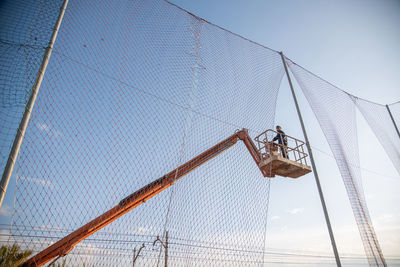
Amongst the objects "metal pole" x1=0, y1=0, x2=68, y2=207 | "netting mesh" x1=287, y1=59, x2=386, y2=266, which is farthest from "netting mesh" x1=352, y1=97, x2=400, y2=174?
"metal pole" x1=0, y1=0, x2=68, y2=207

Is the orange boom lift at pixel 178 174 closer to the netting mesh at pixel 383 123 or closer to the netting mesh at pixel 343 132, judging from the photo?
the netting mesh at pixel 343 132

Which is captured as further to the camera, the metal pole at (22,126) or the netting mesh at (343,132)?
the netting mesh at (343,132)

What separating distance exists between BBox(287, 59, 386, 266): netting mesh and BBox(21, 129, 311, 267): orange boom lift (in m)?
1.04

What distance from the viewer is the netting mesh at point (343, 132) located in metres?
5.65

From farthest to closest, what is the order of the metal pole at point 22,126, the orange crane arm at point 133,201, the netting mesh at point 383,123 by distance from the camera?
the netting mesh at point 383,123
the orange crane arm at point 133,201
the metal pole at point 22,126

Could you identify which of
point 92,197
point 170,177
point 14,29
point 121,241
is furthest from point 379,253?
point 14,29

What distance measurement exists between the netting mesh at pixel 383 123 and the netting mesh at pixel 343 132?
4.43ft

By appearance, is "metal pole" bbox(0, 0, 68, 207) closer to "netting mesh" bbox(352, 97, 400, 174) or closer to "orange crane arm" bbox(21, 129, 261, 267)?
"orange crane arm" bbox(21, 129, 261, 267)

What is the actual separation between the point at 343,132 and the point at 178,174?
6.01m

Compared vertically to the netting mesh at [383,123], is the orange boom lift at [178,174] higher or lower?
lower

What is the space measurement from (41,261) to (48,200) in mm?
3014

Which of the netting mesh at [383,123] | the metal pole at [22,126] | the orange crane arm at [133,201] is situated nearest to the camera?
the metal pole at [22,126]

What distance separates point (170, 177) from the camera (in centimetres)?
634

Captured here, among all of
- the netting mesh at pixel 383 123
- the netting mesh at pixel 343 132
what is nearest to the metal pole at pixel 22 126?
the netting mesh at pixel 343 132
